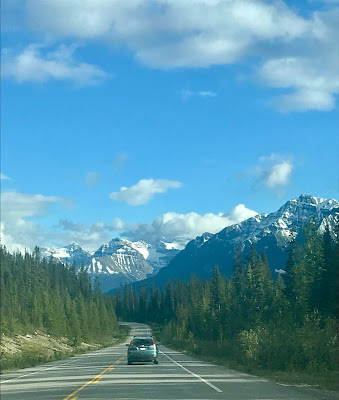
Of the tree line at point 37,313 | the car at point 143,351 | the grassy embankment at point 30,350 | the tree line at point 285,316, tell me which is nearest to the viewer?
the tree line at point 285,316

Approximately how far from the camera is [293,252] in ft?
262

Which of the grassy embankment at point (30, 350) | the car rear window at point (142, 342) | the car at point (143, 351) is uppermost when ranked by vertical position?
the car rear window at point (142, 342)

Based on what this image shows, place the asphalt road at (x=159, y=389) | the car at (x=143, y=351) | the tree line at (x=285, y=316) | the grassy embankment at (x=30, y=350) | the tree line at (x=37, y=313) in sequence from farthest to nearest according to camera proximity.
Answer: the tree line at (x=37, y=313), the grassy embankment at (x=30, y=350), the car at (x=143, y=351), the tree line at (x=285, y=316), the asphalt road at (x=159, y=389)

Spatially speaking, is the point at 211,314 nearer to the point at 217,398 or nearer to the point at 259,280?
the point at 259,280

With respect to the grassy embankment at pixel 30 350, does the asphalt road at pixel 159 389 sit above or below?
above

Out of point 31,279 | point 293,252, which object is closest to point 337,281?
point 293,252

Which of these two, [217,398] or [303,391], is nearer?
[217,398]

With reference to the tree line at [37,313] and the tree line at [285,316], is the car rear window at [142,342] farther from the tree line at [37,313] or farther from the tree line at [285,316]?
the tree line at [37,313]

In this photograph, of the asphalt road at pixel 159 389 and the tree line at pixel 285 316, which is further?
the tree line at pixel 285 316

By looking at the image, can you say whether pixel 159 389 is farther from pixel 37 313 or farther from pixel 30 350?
pixel 37 313

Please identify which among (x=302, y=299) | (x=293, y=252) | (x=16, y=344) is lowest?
(x=16, y=344)

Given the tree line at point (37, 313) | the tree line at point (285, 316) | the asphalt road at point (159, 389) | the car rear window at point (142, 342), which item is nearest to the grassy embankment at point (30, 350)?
the tree line at point (37, 313)

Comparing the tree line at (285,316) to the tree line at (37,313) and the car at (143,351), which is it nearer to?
the car at (143,351)

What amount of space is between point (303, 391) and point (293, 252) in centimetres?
5910
